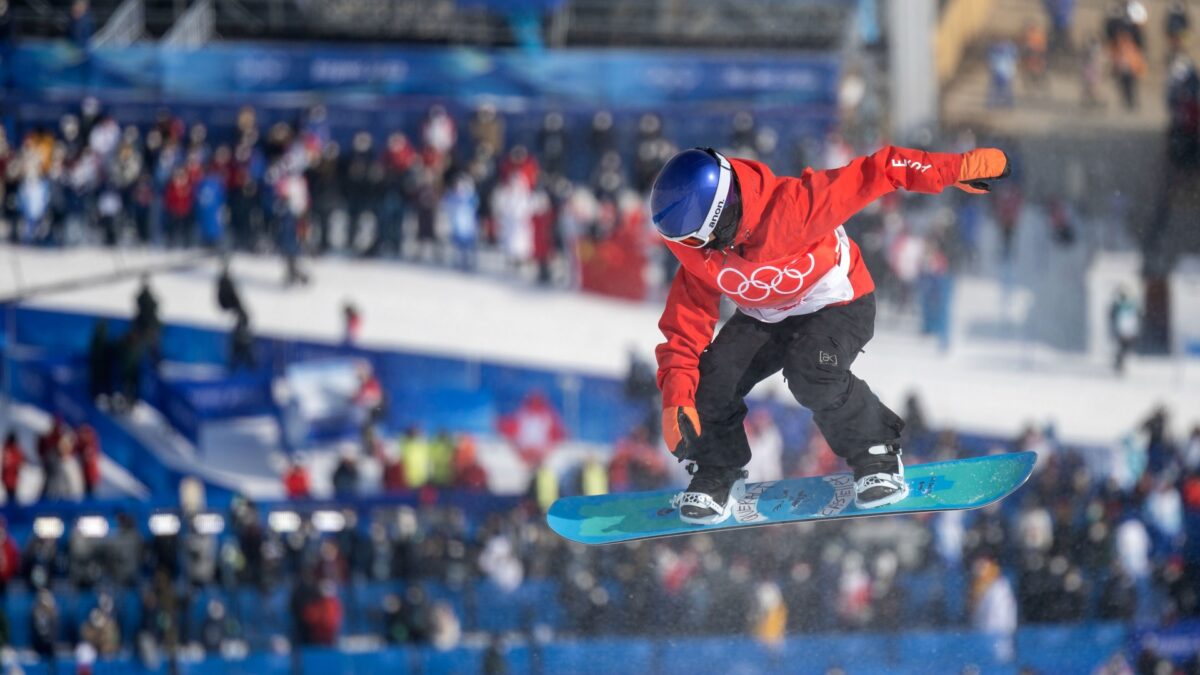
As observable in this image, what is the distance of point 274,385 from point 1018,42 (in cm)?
910

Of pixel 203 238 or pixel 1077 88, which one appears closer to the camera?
pixel 203 238

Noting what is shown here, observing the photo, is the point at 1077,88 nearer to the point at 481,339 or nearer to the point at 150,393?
the point at 481,339

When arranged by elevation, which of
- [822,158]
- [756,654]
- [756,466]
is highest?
A: [822,158]

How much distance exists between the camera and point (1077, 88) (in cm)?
1825

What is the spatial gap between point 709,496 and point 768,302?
842 mm

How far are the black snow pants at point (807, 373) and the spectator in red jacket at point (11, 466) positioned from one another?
8046mm

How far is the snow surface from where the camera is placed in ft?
48.8

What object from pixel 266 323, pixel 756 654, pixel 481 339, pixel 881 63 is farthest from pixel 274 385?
pixel 881 63

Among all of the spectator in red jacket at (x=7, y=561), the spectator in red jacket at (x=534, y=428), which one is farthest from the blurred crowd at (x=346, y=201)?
the spectator in red jacket at (x=7, y=561)

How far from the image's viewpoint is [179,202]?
15992 millimetres

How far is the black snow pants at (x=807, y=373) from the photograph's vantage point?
6172mm

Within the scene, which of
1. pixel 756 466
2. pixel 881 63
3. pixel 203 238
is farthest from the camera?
pixel 881 63

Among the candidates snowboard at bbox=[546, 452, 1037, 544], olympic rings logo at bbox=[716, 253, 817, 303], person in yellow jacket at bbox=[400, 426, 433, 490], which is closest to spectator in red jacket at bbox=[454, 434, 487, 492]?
person in yellow jacket at bbox=[400, 426, 433, 490]

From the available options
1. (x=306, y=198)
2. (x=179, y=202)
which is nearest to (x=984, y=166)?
(x=306, y=198)
